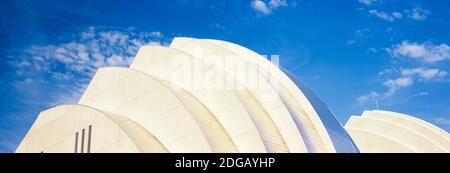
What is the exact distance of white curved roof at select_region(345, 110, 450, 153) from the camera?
1516 inches

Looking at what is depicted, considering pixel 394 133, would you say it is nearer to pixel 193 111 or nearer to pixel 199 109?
pixel 199 109

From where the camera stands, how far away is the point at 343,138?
22.5 metres

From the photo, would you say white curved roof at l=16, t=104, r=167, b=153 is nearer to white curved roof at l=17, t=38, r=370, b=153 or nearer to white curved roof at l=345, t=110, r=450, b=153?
white curved roof at l=17, t=38, r=370, b=153

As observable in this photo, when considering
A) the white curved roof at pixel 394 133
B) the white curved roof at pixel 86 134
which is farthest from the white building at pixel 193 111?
the white curved roof at pixel 394 133

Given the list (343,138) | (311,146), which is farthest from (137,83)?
(343,138)

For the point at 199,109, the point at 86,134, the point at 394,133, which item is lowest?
the point at 86,134

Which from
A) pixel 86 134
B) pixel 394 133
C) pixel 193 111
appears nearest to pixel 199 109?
pixel 193 111

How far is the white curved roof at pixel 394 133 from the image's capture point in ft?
126

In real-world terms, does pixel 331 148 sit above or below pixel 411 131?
below

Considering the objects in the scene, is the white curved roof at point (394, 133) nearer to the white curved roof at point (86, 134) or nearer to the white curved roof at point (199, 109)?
the white curved roof at point (199, 109)

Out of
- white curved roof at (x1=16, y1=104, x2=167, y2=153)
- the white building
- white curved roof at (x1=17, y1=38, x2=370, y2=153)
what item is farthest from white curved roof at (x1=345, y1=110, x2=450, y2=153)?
white curved roof at (x1=16, y1=104, x2=167, y2=153)

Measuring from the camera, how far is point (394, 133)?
129 feet

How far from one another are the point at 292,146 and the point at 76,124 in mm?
8750
